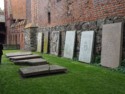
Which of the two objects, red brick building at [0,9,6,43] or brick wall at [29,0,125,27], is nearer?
brick wall at [29,0,125,27]

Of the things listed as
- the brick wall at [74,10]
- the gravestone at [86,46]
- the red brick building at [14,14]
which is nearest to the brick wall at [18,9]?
the red brick building at [14,14]

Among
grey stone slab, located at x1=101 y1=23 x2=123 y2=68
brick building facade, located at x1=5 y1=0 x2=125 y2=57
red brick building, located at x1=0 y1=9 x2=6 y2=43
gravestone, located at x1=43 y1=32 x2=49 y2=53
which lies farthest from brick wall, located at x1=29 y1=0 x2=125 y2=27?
red brick building, located at x1=0 y1=9 x2=6 y2=43

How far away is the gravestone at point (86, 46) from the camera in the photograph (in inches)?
398

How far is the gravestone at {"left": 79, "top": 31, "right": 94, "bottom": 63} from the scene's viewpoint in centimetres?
1011

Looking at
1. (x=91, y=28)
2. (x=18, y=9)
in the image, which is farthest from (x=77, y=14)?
(x=18, y=9)

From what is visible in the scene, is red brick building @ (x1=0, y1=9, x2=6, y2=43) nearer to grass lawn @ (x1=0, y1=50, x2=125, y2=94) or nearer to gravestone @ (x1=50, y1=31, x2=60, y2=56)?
gravestone @ (x1=50, y1=31, x2=60, y2=56)

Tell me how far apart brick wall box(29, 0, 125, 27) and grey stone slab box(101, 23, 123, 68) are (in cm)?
61

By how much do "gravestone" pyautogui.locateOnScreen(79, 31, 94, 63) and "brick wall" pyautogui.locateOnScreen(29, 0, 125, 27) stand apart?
75 centimetres

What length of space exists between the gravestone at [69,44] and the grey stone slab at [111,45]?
290 cm

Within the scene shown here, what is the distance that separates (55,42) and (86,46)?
4380 millimetres

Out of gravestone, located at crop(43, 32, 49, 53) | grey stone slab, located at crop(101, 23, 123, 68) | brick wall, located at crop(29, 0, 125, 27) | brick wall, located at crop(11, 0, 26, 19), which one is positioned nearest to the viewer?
grey stone slab, located at crop(101, 23, 123, 68)

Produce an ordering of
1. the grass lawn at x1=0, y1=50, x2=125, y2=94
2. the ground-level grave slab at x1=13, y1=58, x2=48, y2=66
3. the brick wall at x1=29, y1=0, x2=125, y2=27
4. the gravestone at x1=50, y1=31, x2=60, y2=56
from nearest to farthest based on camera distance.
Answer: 1. the grass lawn at x1=0, y1=50, x2=125, y2=94
2. the brick wall at x1=29, y1=0, x2=125, y2=27
3. the ground-level grave slab at x1=13, y1=58, x2=48, y2=66
4. the gravestone at x1=50, y1=31, x2=60, y2=56

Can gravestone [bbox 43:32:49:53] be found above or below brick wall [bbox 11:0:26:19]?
below

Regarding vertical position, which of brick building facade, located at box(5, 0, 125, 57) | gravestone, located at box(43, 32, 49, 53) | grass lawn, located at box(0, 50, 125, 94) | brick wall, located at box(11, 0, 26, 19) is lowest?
grass lawn, located at box(0, 50, 125, 94)
